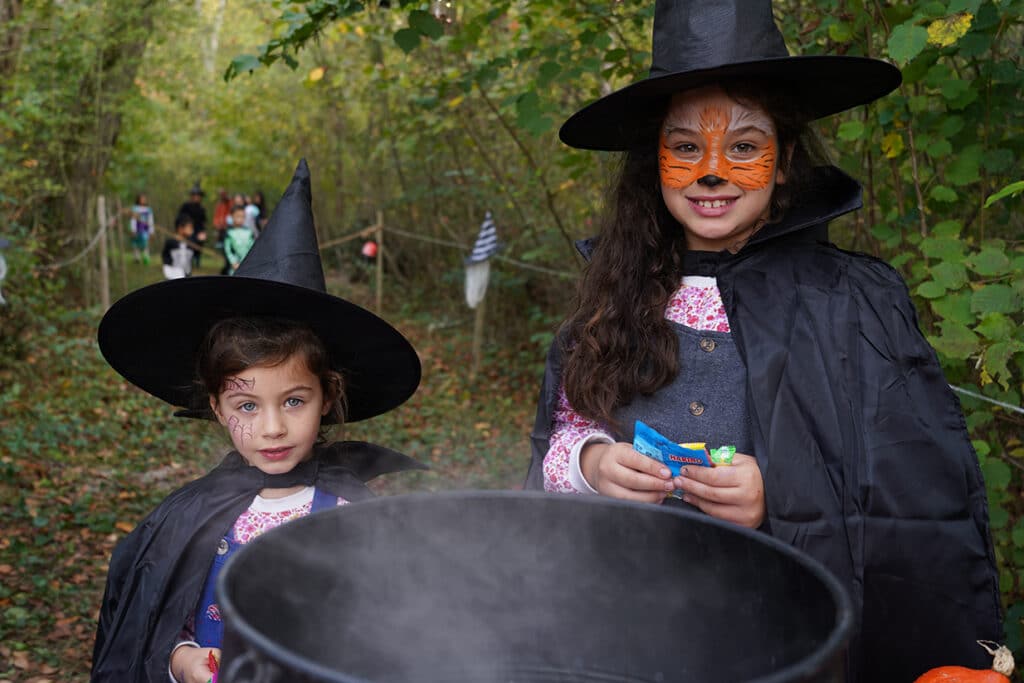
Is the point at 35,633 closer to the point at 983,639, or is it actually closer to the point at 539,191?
the point at 983,639

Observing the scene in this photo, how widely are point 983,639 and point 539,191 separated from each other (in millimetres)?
7843

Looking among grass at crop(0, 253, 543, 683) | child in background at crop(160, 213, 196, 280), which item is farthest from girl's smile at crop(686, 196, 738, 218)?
child in background at crop(160, 213, 196, 280)

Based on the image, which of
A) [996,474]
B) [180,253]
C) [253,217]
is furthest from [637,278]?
[253,217]

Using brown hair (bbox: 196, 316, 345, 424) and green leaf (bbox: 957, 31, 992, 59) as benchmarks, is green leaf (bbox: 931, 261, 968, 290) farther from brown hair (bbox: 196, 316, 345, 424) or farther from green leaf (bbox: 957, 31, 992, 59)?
brown hair (bbox: 196, 316, 345, 424)

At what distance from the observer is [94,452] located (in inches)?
282

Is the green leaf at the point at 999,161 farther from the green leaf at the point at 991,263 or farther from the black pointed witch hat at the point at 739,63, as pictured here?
the black pointed witch hat at the point at 739,63

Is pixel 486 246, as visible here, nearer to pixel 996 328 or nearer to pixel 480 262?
pixel 480 262

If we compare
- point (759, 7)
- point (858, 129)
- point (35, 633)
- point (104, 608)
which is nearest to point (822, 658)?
point (759, 7)

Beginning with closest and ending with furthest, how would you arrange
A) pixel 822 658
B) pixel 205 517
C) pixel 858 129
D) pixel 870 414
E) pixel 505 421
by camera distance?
pixel 822 658
pixel 870 414
pixel 205 517
pixel 858 129
pixel 505 421

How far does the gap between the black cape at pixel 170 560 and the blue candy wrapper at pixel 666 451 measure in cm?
68

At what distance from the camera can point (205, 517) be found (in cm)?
212

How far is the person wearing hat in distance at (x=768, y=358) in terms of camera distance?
1.85 meters

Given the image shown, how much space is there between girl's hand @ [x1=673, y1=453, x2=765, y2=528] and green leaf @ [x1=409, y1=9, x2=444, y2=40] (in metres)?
2.30

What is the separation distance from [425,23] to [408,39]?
94 millimetres
